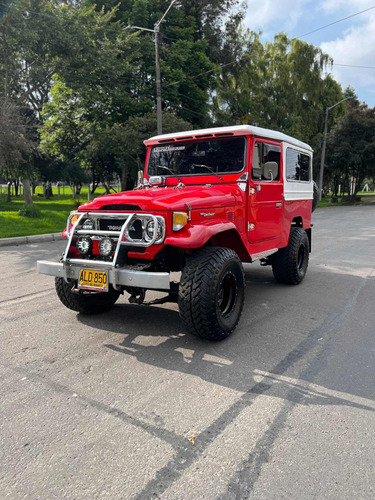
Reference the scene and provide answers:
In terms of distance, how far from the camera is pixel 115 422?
2.70m

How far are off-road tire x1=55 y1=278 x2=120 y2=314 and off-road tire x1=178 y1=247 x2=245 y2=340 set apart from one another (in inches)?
43.3

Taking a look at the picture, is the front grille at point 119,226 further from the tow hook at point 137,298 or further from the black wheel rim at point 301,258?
the black wheel rim at point 301,258

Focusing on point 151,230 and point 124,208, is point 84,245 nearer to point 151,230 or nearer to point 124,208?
point 124,208

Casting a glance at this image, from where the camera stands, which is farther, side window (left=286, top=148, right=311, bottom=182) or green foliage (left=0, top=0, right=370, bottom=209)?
green foliage (left=0, top=0, right=370, bottom=209)

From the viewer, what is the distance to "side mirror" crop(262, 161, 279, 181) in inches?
202

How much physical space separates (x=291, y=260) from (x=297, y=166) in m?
1.58

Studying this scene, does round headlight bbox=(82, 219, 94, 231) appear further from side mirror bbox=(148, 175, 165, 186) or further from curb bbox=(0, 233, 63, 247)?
curb bbox=(0, 233, 63, 247)

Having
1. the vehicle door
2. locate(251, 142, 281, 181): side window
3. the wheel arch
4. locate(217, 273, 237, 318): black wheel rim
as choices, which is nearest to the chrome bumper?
locate(217, 273, 237, 318): black wheel rim

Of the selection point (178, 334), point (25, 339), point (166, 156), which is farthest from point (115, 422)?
point (166, 156)

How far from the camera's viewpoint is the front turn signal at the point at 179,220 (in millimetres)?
3846

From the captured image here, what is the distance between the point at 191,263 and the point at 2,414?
6.63 feet

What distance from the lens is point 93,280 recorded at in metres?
3.88

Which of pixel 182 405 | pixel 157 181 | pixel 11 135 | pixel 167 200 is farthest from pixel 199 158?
pixel 11 135

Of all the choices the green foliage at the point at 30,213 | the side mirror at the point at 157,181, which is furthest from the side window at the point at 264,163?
the green foliage at the point at 30,213
